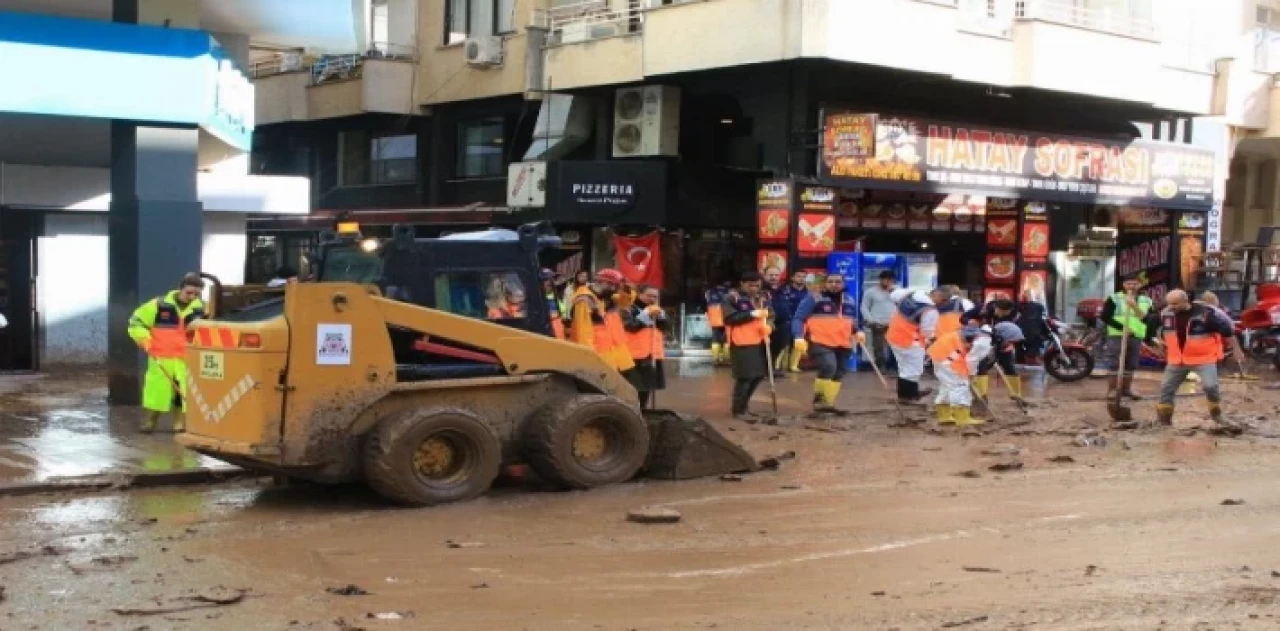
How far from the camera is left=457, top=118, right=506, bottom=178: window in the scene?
95.3 ft

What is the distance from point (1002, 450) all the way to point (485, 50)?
1719 centimetres

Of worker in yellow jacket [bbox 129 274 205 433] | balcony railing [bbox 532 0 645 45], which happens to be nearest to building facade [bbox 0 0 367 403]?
worker in yellow jacket [bbox 129 274 205 433]

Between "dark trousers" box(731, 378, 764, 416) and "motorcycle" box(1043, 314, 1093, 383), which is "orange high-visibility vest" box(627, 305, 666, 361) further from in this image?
"motorcycle" box(1043, 314, 1093, 383)

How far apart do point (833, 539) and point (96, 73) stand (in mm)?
9464

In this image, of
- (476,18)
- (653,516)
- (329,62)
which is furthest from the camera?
(329,62)

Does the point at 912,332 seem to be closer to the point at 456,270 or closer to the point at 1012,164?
the point at 456,270

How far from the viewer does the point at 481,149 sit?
96.7ft

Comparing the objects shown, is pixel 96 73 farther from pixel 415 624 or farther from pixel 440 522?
pixel 415 624

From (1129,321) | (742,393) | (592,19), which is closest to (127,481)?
(742,393)

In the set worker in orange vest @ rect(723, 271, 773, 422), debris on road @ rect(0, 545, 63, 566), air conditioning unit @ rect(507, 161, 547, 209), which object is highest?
air conditioning unit @ rect(507, 161, 547, 209)

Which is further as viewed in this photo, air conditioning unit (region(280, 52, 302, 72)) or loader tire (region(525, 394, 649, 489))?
air conditioning unit (region(280, 52, 302, 72))

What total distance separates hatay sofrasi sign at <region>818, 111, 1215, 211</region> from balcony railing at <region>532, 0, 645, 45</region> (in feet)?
14.5

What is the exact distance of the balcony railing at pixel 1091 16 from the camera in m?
24.2

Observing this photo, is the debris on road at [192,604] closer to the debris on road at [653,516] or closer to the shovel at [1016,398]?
the debris on road at [653,516]
